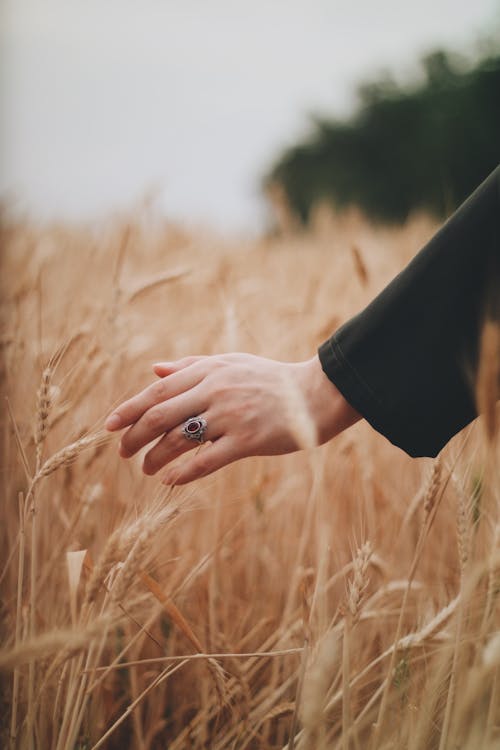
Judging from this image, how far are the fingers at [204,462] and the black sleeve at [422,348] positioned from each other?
16 centimetres

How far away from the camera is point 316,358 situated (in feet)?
2.65

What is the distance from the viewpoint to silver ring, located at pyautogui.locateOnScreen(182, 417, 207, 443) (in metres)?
0.73

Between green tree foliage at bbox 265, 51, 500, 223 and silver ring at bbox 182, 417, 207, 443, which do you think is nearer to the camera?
silver ring at bbox 182, 417, 207, 443

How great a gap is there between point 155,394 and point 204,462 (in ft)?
0.35

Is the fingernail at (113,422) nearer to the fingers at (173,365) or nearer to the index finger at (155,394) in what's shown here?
the index finger at (155,394)

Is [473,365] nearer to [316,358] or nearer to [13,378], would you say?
[316,358]

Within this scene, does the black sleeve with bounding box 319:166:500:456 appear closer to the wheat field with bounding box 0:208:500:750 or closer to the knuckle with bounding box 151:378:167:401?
the wheat field with bounding box 0:208:500:750

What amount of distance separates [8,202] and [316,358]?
3.30 ft

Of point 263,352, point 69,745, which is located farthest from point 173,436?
point 263,352

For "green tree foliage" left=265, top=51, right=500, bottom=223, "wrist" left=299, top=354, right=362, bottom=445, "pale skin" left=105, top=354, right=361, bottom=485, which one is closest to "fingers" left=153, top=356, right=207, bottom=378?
"pale skin" left=105, top=354, right=361, bottom=485

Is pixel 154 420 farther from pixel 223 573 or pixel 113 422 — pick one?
pixel 223 573

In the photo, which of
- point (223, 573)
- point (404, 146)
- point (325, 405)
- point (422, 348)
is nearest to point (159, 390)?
point (325, 405)

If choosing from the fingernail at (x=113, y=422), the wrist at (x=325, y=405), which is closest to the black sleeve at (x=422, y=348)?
the wrist at (x=325, y=405)

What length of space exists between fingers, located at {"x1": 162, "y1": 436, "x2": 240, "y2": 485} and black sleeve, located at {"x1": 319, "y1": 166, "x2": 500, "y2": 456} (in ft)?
0.52
